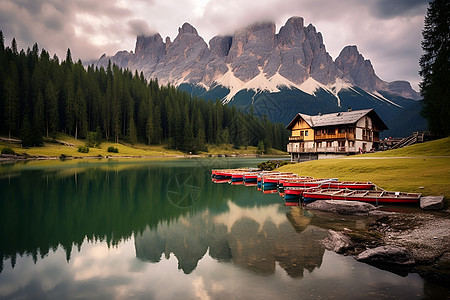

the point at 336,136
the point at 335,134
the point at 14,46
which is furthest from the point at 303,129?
the point at 14,46

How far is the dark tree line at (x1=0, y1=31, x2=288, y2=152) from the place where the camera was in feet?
323

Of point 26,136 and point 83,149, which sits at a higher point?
point 26,136

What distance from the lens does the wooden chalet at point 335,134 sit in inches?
2212

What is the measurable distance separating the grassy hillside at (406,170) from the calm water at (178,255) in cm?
889

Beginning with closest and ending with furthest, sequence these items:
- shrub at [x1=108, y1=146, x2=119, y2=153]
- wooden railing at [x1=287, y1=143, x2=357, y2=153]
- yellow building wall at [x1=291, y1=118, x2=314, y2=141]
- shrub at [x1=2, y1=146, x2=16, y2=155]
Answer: wooden railing at [x1=287, y1=143, x2=357, y2=153]
yellow building wall at [x1=291, y1=118, x2=314, y2=141]
shrub at [x1=2, y1=146, x2=16, y2=155]
shrub at [x1=108, y1=146, x2=119, y2=153]

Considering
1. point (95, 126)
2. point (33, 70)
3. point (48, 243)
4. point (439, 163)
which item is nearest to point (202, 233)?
point (48, 243)

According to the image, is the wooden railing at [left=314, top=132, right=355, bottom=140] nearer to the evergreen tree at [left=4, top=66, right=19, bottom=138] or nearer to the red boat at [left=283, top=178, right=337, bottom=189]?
the red boat at [left=283, top=178, right=337, bottom=189]

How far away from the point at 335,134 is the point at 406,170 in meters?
31.2

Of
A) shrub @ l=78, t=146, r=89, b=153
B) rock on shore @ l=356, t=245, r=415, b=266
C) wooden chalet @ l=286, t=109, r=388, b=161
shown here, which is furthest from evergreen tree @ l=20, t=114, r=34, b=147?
rock on shore @ l=356, t=245, r=415, b=266

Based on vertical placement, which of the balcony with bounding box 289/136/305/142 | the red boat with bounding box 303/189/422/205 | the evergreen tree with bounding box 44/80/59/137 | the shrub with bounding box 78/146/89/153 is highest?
the evergreen tree with bounding box 44/80/59/137

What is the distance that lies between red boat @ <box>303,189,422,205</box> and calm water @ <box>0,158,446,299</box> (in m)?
2.38

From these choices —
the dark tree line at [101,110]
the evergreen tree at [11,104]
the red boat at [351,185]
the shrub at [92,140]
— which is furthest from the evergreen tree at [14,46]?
the red boat at [351,185]

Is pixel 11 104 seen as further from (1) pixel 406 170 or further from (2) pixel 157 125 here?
(1) pixel 406 170

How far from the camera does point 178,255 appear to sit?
13.8m
